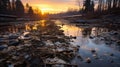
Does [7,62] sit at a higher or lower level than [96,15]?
lower

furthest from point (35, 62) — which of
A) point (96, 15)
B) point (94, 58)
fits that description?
point (96, 15)

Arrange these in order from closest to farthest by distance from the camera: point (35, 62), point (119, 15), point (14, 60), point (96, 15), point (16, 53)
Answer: point (35, 62)
point (14, 60)
point (16, 53)
point (119, 15)
point (96, 15)

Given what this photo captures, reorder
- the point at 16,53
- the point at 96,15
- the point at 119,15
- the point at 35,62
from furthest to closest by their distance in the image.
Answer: the point at 96,15 < the point at 119,15 < the point at 16,53 < the point at 35,62

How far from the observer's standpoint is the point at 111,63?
7.86m

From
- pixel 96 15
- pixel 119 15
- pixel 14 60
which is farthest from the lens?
pixel 96 15

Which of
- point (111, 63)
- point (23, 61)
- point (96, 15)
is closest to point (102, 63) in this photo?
point (111, 63)

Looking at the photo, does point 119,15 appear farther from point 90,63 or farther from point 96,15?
point 90,63

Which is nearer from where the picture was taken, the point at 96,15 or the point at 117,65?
the point at 117,65

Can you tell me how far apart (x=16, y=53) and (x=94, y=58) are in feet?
15.9

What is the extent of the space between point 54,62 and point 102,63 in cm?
248

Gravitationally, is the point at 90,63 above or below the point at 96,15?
below

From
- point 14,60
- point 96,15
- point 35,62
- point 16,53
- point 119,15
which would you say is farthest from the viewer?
point 96,15

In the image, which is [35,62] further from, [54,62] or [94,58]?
[94,58]

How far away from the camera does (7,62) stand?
7.95m
